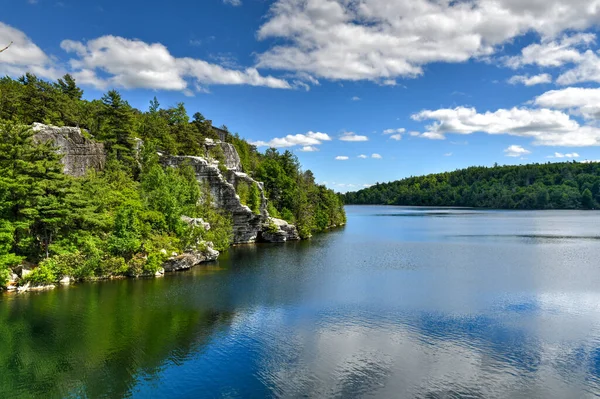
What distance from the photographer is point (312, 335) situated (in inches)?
877

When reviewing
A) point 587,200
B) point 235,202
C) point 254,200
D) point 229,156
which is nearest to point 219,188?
point 235,202

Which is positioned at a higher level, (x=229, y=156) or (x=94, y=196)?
(x=229, y=156)

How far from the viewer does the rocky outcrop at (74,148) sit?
42.0 m

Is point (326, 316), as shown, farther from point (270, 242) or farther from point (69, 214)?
point (270, 242)

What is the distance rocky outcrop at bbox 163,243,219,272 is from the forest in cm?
106

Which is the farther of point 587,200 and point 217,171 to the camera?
point 587,200

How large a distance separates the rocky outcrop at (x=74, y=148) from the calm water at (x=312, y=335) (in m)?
17.6

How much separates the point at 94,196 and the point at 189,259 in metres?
10.9

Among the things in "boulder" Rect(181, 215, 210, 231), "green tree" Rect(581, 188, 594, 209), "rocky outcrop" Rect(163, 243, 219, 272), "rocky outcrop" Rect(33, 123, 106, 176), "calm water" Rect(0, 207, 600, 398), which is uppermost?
"rocky outcrop" Rect(33, 123, 106, 176)

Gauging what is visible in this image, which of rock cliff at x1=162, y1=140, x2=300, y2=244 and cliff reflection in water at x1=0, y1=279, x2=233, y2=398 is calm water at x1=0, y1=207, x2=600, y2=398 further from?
rock cliff at x1=162, y1=140, x2=300, y2=244

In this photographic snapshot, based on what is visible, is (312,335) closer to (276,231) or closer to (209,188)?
(209,188)

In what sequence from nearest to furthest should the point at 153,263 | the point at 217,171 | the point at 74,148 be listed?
the point at 153,263 → the point at 74,148 → the point at 217,171

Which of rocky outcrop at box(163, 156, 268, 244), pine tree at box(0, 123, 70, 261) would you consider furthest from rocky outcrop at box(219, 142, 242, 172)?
pine tree at box(0, 123, 70, 261)

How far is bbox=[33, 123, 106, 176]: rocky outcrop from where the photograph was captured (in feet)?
138
